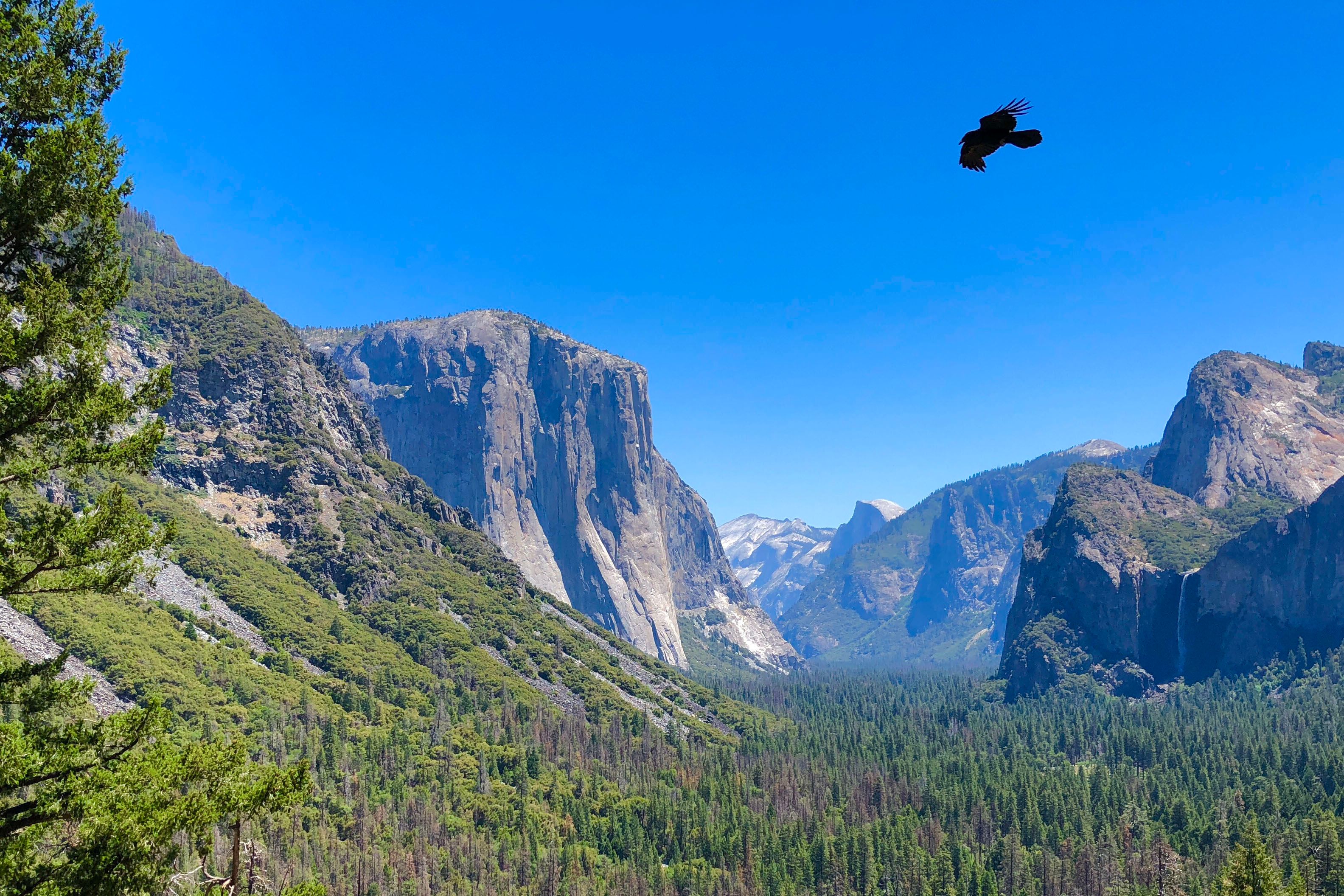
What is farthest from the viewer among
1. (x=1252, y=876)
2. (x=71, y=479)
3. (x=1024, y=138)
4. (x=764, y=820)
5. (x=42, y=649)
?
(x=764, y=820)

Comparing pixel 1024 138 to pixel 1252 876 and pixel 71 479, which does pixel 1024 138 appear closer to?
pixel 71 479

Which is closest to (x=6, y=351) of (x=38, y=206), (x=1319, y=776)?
(x=38, y=206)

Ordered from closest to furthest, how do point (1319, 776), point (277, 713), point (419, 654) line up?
point (277, 713) → point (1319, 776) → point (419, 654)

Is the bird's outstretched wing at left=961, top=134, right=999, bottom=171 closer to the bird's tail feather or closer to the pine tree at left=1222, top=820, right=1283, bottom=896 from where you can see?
the bird's tail feather

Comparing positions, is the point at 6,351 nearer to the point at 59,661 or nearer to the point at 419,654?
the point at 59,661

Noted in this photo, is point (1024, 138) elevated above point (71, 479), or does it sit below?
above

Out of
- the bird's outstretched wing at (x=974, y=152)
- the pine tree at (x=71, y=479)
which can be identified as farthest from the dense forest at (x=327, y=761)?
the bird's outstretched wing at (x=974, y=152)

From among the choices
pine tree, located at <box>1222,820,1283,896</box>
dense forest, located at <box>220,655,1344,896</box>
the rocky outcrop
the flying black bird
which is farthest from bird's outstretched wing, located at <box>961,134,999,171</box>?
the rocky outcrop

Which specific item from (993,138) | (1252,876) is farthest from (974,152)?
(1252,876)
